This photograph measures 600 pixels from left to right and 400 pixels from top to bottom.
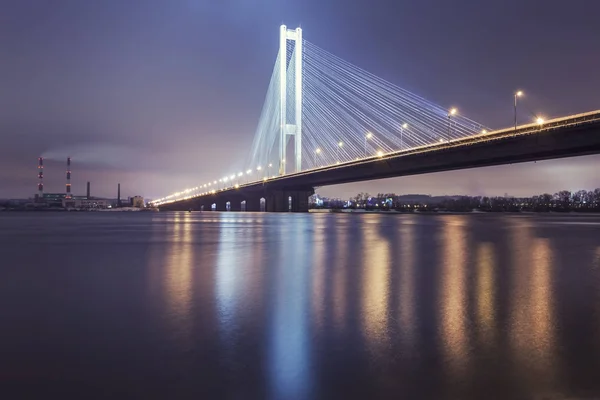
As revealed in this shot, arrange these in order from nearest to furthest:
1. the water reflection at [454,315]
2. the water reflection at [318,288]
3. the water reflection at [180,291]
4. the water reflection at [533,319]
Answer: the water reflection at [533,319] → the water reflection at [454,315] → the water reflection at [180,291] → the water reflection at [318,288]

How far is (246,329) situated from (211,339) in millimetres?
594

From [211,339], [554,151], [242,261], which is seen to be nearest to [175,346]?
[211,339]

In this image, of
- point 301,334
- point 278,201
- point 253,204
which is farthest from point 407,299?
point 253,204

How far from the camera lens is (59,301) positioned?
748cm

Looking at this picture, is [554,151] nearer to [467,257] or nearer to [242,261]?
[467,257]

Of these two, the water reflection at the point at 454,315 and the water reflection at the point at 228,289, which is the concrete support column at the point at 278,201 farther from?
the water reflection at the point at 454,315

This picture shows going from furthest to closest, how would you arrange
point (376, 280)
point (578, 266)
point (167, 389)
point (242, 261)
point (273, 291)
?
point (242, 261)
point (578, 266)
point (376, 280)
point (273, 291)
point (167, 389)

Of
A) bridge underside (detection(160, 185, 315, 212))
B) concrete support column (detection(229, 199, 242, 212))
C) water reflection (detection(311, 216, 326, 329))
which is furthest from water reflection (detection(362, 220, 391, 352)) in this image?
concrete support column (detection(229, 199, 242, 212))

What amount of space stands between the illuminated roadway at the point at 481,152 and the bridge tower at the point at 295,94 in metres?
4.08

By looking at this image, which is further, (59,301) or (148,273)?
(148,273)

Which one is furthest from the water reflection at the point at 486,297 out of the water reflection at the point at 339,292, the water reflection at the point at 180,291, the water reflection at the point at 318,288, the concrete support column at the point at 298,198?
the concrete support column at the point at 298,198

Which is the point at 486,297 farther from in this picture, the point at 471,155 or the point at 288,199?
the point at 288,199

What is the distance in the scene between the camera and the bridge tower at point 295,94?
64.0 meters

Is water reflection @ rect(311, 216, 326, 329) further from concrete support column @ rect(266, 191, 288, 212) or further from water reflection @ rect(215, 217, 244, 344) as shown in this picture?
concrete support column @ rect(266, 191, 288, 212)
